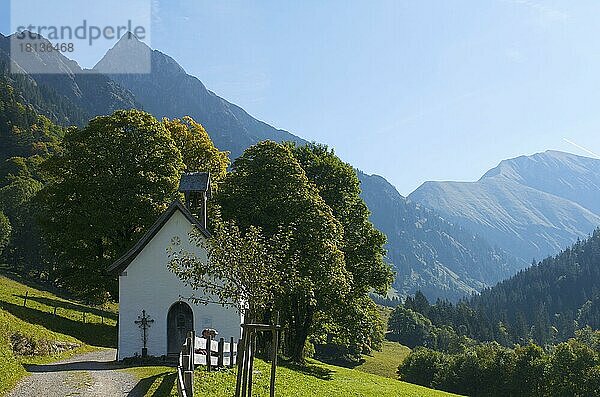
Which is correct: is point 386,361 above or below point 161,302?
below

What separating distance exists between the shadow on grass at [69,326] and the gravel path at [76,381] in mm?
7020

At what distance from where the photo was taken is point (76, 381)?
853 inches

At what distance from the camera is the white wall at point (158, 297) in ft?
101

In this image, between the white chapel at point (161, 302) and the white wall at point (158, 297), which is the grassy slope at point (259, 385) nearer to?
the white wall at point (158, 297)

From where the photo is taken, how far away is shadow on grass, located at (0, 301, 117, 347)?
33300mm

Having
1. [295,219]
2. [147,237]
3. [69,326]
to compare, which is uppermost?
[295,219]

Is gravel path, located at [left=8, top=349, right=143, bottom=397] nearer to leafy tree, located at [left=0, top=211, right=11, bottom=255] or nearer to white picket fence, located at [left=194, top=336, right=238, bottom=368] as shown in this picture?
white picket fence, located at [left=194, top=336, right=238, bottom=368]

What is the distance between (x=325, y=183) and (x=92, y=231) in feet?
55.5

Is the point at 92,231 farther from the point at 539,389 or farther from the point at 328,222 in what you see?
the point at 539,389

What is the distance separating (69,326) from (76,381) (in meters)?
16.1

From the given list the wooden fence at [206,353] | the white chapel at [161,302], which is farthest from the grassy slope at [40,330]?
the wooden fence at [206,353]

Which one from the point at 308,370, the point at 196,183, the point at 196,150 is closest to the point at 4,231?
the point at 196,150

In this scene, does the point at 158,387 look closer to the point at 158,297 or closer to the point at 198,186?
the point at 158,297

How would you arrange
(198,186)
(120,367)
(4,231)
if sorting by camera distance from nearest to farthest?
(120,367) < (198,186) < (4,231)
